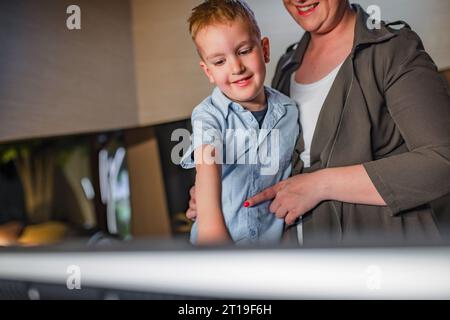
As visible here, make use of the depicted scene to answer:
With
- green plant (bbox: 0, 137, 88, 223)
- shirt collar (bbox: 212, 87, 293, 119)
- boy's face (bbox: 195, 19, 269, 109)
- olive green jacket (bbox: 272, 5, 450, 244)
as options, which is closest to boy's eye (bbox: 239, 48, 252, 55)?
boy's face (bbox: 195, 19, 269, 109)

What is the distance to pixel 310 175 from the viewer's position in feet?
4.48

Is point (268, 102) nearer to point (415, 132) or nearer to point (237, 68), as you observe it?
point (237, 68)

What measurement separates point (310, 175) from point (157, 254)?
1.47 feet

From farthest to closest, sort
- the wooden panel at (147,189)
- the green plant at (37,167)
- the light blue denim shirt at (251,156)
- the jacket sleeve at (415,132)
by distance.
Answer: the green plant at (37,167) → the wooden panel at (147,189) → the light blue denim shirt at (251,156) → the jacket sleeve at (415,132)

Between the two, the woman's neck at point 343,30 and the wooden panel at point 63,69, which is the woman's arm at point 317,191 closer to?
the woman's neck at point 343,30

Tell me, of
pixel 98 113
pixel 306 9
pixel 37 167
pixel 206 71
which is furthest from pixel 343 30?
pixel 37 167

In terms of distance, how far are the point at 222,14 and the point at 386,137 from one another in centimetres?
47

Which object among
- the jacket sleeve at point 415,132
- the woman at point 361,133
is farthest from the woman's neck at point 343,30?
the jacket sleeve at point 415,132

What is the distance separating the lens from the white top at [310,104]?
1.38 metres

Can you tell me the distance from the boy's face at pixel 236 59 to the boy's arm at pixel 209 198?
15 centimetres

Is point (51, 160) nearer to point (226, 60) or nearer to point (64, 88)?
point (64, 88)

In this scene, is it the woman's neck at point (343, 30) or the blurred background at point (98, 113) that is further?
the blurred background at point (98, 113)
